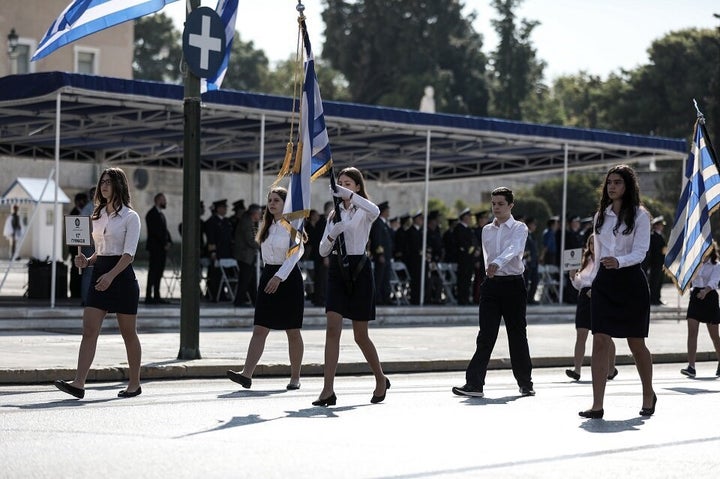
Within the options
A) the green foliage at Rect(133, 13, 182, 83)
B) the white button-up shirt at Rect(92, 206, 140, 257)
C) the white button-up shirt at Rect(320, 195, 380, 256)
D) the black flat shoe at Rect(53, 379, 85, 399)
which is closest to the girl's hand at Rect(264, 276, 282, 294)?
the white button-up shirt at Rect(320, 195, 380, 256)

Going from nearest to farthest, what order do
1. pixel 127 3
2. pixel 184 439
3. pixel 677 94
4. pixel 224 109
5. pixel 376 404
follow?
pixel 184 439, pixel 376 404, pixel 127 3, pixel 224 109, pixel 677 94

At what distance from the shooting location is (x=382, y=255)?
2345cm

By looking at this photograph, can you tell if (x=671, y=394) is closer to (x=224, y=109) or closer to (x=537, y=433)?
(x=537, y=433)

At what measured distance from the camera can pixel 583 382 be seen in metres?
14.4

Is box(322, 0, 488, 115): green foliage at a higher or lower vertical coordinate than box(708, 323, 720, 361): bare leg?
higher

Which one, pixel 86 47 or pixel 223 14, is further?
pixel 86 47

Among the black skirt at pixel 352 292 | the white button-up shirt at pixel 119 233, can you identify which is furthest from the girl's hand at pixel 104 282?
the black skirt at pixel 352 292

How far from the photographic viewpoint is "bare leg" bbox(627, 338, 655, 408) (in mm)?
11000

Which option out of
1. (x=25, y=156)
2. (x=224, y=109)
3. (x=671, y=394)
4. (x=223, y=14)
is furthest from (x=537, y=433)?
(x=25, y=156)

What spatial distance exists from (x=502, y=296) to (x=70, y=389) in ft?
13.3

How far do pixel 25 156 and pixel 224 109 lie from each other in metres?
8.41

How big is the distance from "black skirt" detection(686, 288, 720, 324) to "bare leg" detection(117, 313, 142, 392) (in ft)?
23.1

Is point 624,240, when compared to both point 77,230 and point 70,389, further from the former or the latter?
point 77,230

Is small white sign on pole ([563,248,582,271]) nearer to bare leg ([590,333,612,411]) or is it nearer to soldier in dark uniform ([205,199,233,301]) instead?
bare leg ([590,333,612,411])
